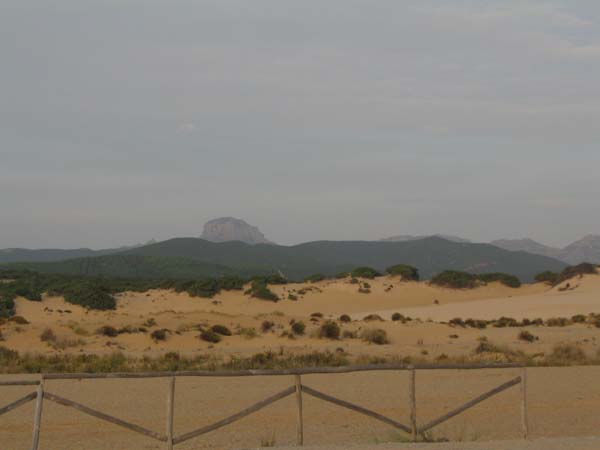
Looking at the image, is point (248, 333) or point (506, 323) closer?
point (248, 333)

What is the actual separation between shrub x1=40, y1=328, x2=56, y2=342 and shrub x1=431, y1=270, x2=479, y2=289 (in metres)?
45.7

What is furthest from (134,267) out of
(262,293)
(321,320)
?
(321,320)

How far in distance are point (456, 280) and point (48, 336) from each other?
4778cm

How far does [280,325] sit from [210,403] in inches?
848

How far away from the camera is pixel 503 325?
4541 cm

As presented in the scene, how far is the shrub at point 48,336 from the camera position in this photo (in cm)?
3453

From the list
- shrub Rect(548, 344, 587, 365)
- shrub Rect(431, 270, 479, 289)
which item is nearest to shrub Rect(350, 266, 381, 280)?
shrub Rect(431, 270, 479, 289)

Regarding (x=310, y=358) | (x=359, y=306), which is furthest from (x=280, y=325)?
(x=359, y=306)

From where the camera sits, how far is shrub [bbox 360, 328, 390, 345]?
35438mm

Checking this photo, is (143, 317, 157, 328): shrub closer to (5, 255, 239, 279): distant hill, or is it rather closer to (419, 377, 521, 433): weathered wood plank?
(419, 377, 521, 433): weathered wood plank

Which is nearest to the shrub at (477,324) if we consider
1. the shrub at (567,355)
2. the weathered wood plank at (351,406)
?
the shrub at (567,355)

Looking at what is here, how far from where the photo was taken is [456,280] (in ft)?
242

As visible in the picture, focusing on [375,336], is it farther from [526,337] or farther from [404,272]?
[404,272]

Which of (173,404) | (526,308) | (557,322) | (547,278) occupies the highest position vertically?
(547,278)
